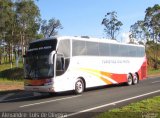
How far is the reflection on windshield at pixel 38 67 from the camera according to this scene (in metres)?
20.1

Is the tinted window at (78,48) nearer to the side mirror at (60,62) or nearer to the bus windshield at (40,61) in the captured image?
the side mirror at (60,62)

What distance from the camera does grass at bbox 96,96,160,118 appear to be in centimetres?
1157

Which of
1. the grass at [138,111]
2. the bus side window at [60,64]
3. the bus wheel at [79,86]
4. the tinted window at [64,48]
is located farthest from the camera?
the bus wheel at [79,86]

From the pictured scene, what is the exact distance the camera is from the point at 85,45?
23031mm

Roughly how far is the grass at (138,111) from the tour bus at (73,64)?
22.5ft

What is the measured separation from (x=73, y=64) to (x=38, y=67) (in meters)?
2.27

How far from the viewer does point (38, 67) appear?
66.8 feet

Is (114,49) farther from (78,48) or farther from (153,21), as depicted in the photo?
(153,21)

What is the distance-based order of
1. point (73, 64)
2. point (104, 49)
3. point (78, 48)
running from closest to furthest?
point (73, 64)
point (78, 48)
point (104, 49)

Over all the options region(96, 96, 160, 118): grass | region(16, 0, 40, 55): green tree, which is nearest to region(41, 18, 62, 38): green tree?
region(16, 0, 40, 55): green tree

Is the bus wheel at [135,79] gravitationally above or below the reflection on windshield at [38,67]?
below

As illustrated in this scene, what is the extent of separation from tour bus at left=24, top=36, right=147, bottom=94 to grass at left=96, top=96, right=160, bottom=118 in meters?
6.84

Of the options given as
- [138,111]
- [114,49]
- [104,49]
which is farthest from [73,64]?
[138,111]

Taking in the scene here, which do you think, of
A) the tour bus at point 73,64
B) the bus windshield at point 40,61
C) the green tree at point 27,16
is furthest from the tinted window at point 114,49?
the green tree at point 27,16
